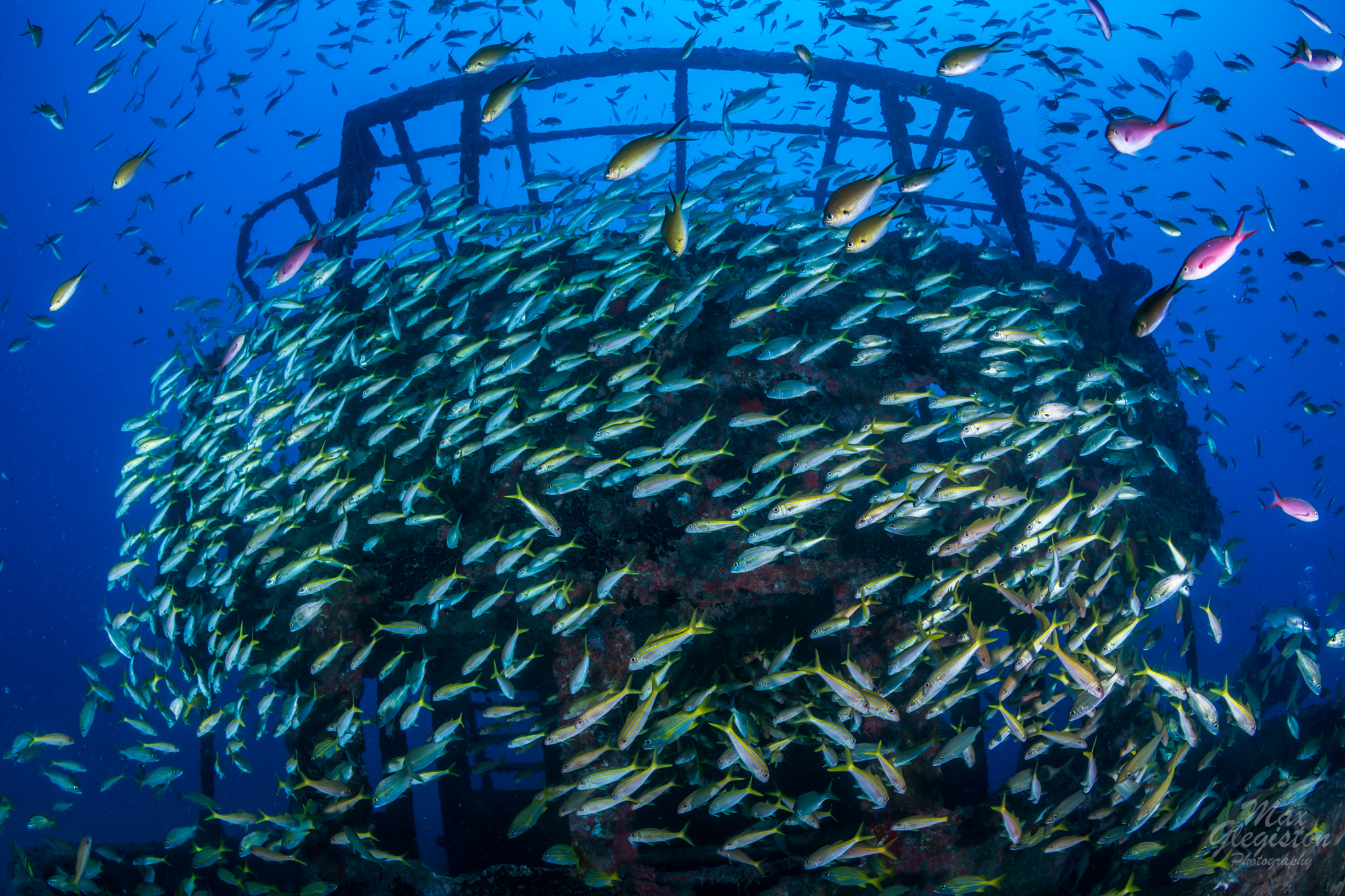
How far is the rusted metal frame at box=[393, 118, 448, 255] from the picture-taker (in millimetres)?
7004

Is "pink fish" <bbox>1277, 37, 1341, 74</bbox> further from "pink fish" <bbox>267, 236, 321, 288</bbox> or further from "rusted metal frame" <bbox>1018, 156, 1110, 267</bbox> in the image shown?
"pink fish" <bbox>267, 236, 321, 288</bbox>

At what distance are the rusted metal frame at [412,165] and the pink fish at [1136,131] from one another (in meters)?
6.39

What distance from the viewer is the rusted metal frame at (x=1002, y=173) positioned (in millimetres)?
7543

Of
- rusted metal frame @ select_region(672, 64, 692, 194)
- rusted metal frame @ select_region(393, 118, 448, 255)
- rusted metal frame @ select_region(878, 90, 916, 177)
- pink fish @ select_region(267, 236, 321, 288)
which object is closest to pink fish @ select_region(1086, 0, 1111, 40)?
rusted metal frame @ select_region(878, 90, 916, 177)

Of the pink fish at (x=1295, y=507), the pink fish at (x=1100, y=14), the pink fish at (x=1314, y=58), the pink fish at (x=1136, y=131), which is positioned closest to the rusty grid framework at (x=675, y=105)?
the pink fish at (x=1100, y=14)

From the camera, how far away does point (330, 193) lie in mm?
73188

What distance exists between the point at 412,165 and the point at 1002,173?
7.95 metres

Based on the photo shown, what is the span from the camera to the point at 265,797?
95.9 feet

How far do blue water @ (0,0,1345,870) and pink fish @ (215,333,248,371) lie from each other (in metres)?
36.8

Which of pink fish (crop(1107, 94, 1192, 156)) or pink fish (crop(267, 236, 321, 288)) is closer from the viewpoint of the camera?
pink fish (crop(1107, 94, 1192, 156))

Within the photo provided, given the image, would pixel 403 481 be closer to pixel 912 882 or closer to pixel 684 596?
pixel 684 596

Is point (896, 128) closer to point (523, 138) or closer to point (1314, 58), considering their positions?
point (1314, 58)

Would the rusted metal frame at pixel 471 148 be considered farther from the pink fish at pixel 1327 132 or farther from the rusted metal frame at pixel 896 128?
the pink fish at pixel 1327 132

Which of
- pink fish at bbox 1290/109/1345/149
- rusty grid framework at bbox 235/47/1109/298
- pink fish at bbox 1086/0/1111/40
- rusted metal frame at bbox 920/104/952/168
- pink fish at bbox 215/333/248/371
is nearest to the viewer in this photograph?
pink fish at bbox 1290/109/1345/149
